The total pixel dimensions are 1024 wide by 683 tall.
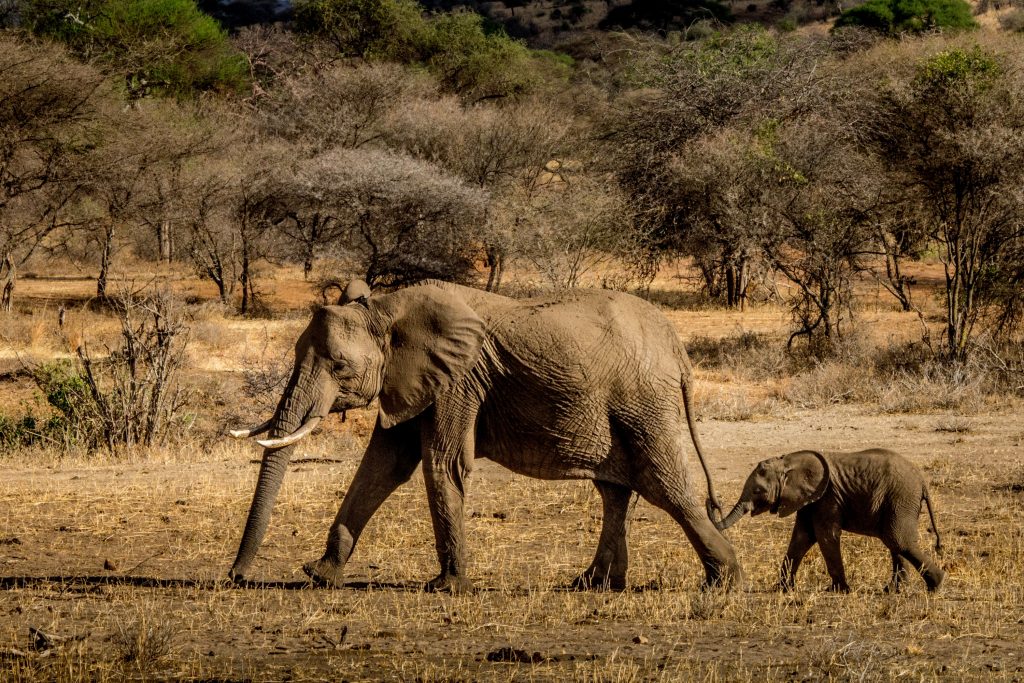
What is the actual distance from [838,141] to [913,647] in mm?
19965

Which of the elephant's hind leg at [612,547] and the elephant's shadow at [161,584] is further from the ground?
the elephant's hind leg at [612,547]

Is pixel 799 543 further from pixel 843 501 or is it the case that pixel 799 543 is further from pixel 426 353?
pixel 426 353

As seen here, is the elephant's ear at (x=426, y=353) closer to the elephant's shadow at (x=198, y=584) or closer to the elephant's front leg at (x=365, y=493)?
the elephant's front leg at (x=365, y=493)

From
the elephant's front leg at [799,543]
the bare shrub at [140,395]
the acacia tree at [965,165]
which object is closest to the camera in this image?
the elephant's front leg at [799,543]

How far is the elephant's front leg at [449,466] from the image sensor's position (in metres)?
7.14

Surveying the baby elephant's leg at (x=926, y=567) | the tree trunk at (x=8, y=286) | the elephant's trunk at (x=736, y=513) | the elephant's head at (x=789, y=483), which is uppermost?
the elephant's head at (x=789, y=483)

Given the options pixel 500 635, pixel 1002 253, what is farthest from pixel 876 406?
pixel 500 635

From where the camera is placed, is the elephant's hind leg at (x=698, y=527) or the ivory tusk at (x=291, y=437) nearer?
the ivory tusk at (x=291, y=437)

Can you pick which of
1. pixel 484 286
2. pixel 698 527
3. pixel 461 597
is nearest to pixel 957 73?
pixel 484 286

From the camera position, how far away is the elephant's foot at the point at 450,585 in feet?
23.8

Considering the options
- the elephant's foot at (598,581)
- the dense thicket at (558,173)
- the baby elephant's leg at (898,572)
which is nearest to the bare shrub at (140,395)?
the elephant's foot at (598,581)

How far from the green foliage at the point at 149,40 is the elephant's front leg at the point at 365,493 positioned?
2640cm

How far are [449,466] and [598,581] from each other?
1.12m

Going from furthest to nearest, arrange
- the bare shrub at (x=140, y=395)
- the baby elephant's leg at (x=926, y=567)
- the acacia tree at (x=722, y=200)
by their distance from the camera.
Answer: the acacia tree at (x=722, y=200)
the bare shrub at (x=140, y=395)
the baby elephant's leg at (x=926, y=567)
